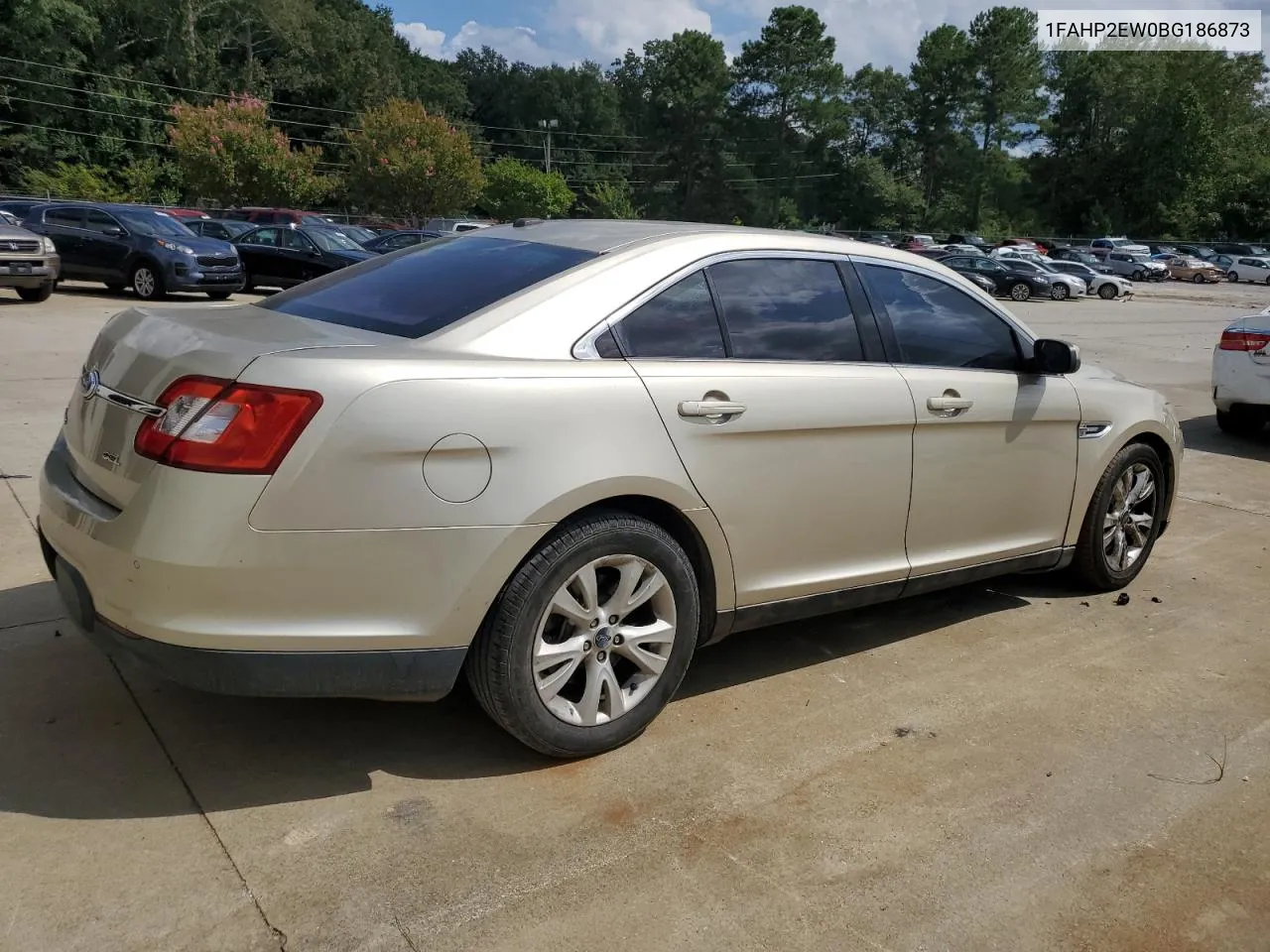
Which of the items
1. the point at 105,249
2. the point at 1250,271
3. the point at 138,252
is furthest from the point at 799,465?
the point at 1250,271

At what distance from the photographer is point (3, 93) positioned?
57.6 m

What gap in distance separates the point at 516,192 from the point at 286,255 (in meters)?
38.7

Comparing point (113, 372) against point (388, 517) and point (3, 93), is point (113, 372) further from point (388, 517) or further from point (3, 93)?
point (3, 93)

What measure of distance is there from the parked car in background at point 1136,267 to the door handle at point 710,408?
54.6m

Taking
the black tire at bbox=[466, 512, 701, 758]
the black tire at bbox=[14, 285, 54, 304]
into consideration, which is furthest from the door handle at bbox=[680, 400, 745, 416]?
the black tire at bbox=[14, 285, 54, 304]

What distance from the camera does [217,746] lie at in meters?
3.27

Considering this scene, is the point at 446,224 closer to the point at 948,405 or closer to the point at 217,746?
the point at 948,405

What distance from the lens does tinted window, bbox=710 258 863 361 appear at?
11.9ft

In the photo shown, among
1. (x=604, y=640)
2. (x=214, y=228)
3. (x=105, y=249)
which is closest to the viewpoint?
(x=604, y=640)

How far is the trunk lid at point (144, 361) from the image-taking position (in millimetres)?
2836

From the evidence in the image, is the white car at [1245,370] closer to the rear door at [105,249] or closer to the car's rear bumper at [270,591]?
the car's rear bumper at [270,591]

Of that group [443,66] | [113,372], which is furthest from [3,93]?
[113,372]

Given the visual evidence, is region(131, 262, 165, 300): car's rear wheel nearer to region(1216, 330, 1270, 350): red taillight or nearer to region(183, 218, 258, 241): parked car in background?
region(183, 218, 258, 241): parked car in background

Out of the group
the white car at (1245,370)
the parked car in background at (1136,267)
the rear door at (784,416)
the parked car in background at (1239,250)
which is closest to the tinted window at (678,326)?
the rear door at (784,416)
